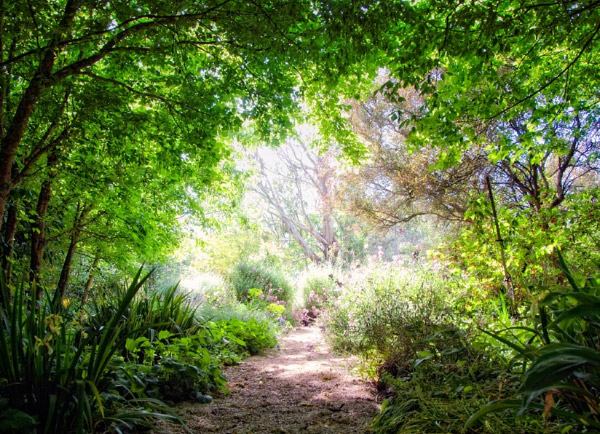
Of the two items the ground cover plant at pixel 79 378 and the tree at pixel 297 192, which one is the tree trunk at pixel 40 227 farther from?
the tree at pixel 297 192

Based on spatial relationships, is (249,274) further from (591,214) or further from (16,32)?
(16,32)

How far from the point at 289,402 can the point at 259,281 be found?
7.88 meters

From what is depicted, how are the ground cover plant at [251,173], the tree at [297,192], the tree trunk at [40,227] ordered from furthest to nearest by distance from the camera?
the tree at [297,192] → the tree trunk at [40,227] → the ground cover plant at [251,173]

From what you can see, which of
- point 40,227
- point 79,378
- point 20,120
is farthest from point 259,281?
point 79,378

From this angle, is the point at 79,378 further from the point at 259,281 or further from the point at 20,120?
the point at 259,281

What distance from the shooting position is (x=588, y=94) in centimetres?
429

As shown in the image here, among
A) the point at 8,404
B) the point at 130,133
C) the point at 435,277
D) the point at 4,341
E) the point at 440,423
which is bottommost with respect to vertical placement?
the point at 440,423

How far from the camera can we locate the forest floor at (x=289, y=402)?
267 centimetres

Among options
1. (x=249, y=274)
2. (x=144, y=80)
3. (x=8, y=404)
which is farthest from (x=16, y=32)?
(x=249, y=274)

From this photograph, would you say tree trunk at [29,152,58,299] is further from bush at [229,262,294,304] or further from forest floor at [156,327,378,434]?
bush at [229,262,294,304]

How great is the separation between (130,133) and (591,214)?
489cm

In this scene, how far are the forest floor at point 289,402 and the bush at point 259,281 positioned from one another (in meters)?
5.75

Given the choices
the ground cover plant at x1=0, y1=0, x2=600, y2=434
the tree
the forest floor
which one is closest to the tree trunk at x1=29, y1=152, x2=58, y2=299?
the ground cover plant at x1=0, y1=0, x2=600, y2=434

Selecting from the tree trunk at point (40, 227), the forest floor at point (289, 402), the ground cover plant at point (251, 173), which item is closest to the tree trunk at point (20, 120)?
the ground cover plant at point (251, 173)
